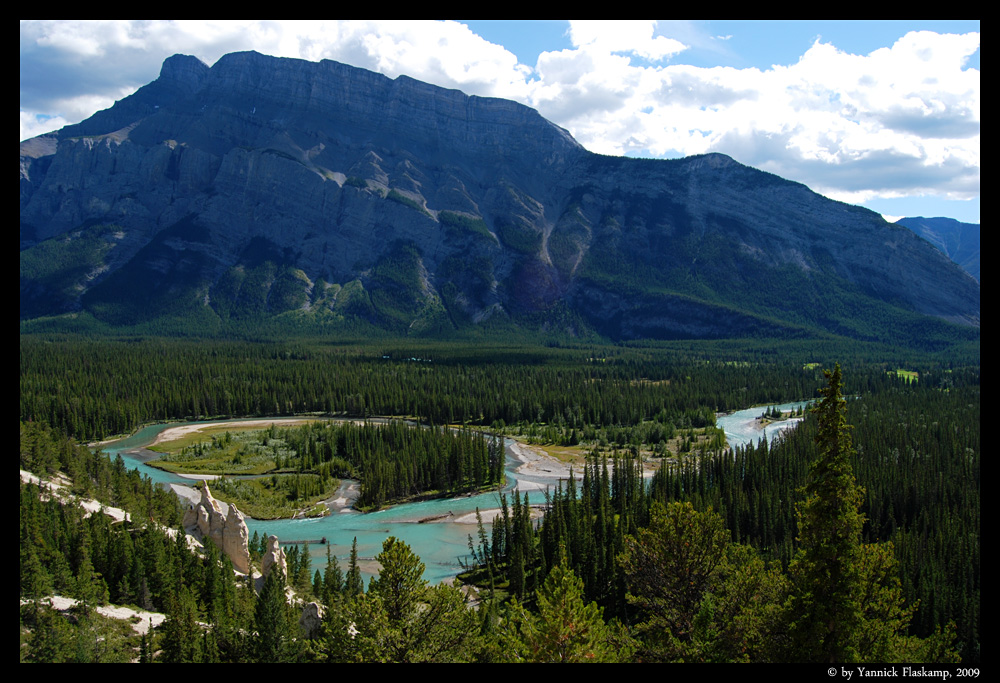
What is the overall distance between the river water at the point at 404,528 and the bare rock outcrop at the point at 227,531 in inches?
451

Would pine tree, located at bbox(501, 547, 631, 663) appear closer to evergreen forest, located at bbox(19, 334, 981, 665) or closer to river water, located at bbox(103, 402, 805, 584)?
evergreen forest, located at bbox(19, 334, 981, 665)

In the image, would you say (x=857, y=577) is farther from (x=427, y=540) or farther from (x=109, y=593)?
(x=427, y=540)

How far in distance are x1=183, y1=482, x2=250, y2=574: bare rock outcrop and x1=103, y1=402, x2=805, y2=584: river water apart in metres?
11.4

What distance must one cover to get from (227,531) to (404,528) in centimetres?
2868

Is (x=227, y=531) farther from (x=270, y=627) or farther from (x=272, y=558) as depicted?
(x=270, y=627)

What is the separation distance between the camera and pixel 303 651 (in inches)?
1292

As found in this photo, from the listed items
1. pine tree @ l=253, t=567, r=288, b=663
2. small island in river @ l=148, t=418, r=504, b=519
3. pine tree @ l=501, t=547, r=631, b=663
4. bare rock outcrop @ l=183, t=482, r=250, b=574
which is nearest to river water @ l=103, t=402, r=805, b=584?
small island in river @ l=148, t=418, r=504, b=519

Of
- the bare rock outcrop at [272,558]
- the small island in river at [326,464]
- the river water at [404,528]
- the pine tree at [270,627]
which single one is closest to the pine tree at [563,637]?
the pine tree at [270,627]

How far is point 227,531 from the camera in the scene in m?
51.5

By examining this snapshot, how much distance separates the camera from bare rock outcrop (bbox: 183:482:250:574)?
51.3 meters

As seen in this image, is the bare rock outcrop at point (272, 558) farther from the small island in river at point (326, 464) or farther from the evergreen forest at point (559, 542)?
the small island in river at point (326, 464)
